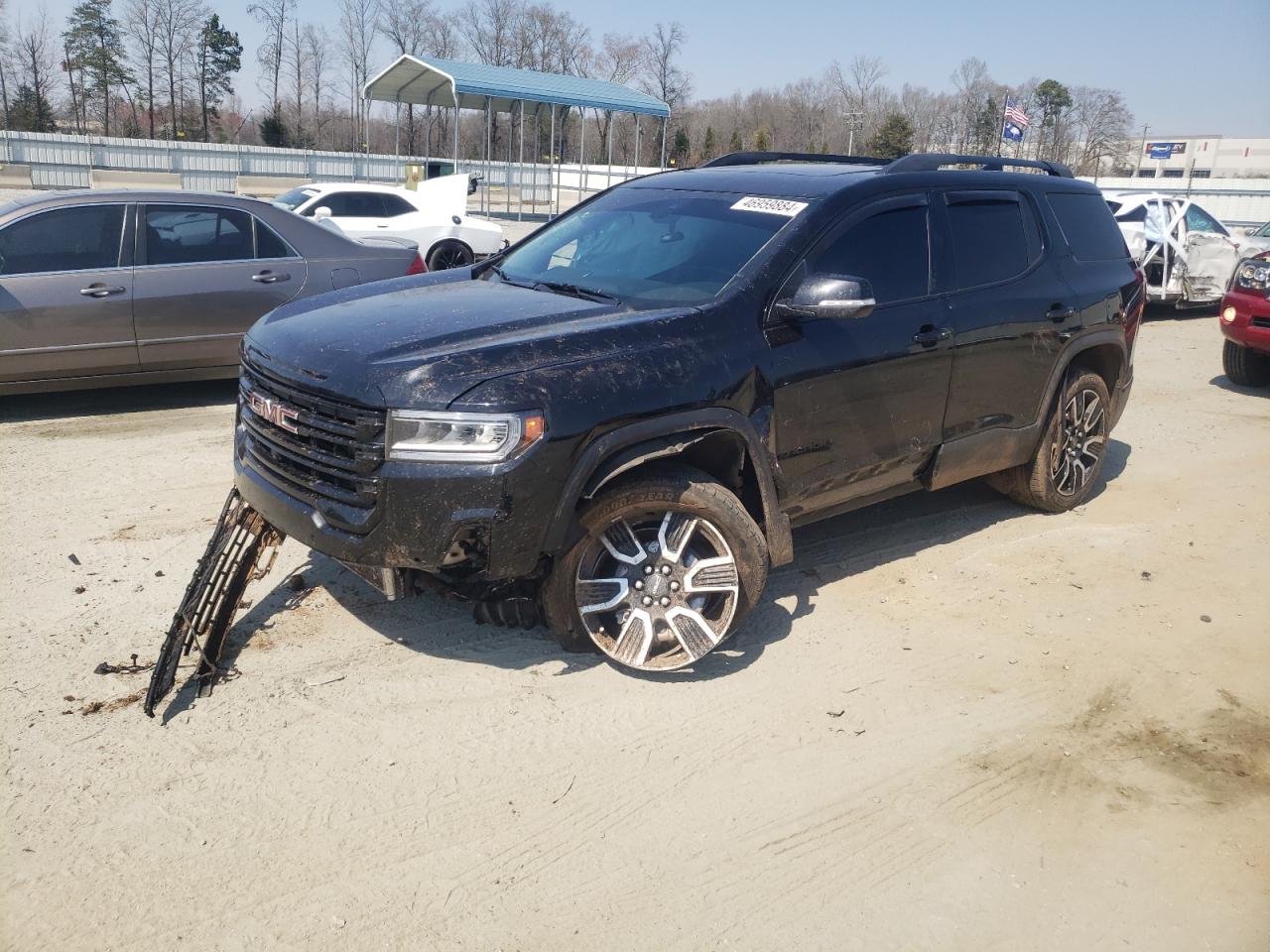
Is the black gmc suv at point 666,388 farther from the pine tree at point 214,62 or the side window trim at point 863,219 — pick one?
the pine tree at point 214,62

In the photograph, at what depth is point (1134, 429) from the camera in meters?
8.59

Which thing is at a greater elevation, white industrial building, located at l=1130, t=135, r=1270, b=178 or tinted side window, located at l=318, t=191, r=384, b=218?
white industrial building, located at l=1130, t=135, r=1270, b=178

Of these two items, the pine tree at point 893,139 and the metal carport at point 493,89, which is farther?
the pine tree at point 893,139

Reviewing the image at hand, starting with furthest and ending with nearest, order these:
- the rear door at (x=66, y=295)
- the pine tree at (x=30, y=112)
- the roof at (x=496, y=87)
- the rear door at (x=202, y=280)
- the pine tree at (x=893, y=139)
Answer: the pine tree at (x=30, y=112), the pine tree at (x=893, y=139), the roof at (x=496, y=87), the rear door at (x=202, y=280), the rear door at (x=66, y=295)

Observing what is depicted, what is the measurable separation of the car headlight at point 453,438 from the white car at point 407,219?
10920mm

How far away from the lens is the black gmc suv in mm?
3537

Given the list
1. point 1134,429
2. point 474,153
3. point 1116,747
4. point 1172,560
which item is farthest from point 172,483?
point 474,153

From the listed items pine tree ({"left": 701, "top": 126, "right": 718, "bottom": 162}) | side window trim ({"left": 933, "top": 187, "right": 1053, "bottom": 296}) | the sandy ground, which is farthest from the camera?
pine tree ({"left": 701, "top": 126, "right": 718, "bottom": 162})

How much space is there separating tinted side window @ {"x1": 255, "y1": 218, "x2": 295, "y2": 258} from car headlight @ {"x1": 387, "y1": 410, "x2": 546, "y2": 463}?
509cm

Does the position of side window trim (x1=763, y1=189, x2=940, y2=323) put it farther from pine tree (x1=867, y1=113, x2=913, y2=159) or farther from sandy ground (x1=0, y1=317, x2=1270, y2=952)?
pine tree (x1=867, y1=113, x2=913, y2=159)

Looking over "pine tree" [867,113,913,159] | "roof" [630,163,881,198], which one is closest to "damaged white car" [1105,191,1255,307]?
"roof" [630,163,881,198]

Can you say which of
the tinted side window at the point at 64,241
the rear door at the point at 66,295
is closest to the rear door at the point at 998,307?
the rear door at the point at 66,295

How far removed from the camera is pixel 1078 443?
20.2ft

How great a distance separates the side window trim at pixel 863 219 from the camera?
4.35 m
